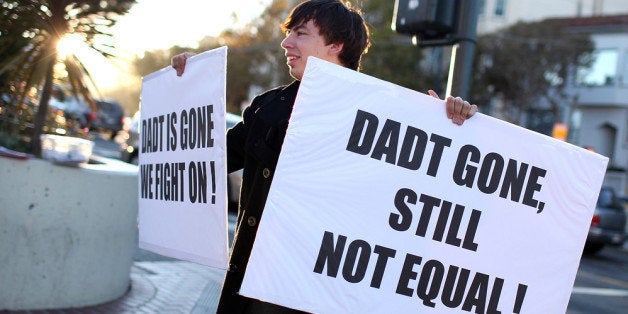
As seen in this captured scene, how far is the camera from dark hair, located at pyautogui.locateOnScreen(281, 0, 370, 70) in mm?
2525

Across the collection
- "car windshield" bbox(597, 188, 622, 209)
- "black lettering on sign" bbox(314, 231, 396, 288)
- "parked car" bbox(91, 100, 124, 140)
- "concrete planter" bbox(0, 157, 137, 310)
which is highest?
"black lettering on sign" bbox(314, 231, 396, 288)

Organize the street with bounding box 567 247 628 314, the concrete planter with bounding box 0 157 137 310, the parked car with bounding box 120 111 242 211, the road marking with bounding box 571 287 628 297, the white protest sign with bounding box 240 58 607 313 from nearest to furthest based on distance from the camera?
the white protest sign with bounding box 240 58 607 313 → the concrete planter with bounding box 0 157 137 310 → the street with bounding box 567 247 628 314 → the road marking with bounding box 571 287 628 297 → the parked car with bounding box 120 111 242 211

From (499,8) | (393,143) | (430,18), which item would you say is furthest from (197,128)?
(499,8)

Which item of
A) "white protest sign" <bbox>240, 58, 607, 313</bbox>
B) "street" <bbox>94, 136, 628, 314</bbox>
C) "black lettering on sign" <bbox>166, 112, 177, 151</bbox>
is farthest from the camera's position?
"street" <bbox>94, 136, 628, 314</bbox>

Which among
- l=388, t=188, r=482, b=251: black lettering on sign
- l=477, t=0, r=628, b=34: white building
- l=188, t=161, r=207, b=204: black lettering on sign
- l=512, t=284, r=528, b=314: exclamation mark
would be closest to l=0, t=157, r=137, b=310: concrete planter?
l=188, t=161, r=207, b=204: black lettering on sign

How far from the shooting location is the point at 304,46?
2523mm

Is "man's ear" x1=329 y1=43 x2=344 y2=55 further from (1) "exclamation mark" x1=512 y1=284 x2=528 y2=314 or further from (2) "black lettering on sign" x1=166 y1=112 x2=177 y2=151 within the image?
(1) "exclamation mark" x1=512 y1=284 x2=528 y2=314

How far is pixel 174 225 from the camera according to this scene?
→ 2.89 metres


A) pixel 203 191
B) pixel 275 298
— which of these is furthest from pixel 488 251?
pixel 203 191

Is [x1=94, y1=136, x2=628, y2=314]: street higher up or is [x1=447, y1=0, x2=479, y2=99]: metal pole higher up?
[x1=447, y1=0, x2=479, y2=99]: metal pole

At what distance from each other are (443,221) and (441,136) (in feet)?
0.96

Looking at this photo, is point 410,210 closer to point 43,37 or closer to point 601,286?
point 43,37

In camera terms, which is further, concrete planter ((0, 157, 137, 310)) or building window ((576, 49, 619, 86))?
building window ((576, 49, 619, 86))

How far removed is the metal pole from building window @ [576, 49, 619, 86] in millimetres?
29535
